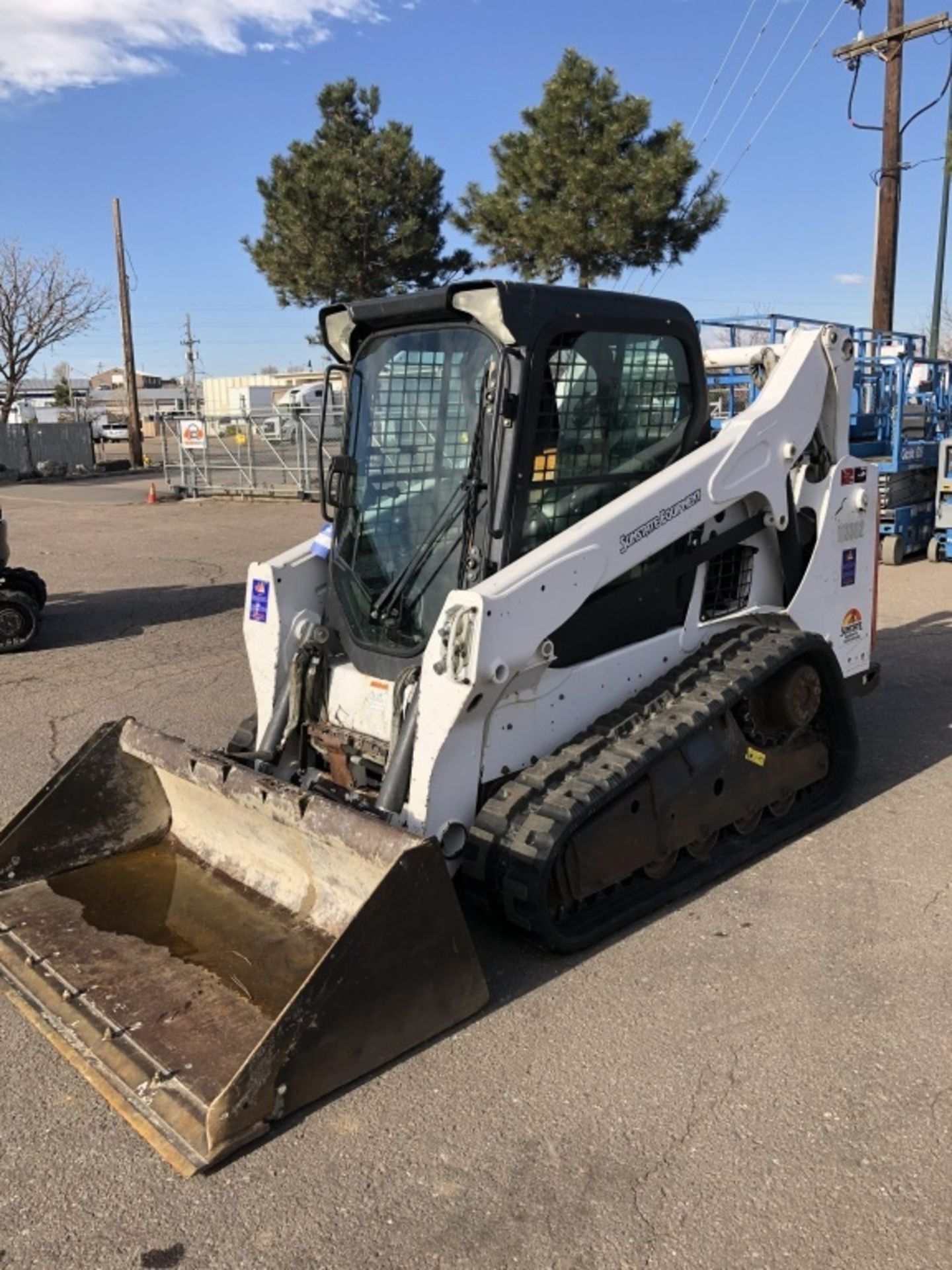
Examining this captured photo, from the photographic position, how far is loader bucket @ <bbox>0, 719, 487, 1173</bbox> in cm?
299

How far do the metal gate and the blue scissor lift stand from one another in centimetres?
1134

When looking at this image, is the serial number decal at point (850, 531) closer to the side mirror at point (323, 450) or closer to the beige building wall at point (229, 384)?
the side mirror at point (323, 450)

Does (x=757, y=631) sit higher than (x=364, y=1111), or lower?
higher

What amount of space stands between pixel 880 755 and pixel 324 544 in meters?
3.46

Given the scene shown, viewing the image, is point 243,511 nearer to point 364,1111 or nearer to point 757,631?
point 757,631

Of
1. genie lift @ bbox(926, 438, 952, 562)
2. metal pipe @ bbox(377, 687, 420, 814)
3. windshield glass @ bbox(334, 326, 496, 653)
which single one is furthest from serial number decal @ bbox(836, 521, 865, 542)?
genie lift @ bbox(926, 438, 952, 562)

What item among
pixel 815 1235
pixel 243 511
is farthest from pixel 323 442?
pixel 243 511

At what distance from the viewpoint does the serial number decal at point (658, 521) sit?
4137 millimetres

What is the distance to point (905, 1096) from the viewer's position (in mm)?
3096

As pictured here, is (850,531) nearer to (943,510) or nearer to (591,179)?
(943,510)

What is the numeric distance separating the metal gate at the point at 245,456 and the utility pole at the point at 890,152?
11.8 meters

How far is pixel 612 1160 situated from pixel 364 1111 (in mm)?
731

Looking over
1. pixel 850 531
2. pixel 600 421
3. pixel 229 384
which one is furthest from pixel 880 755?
pixel 229 384

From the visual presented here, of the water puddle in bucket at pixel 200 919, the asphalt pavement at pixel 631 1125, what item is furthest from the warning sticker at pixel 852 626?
the water puddle in bucket at pixel 200 919
